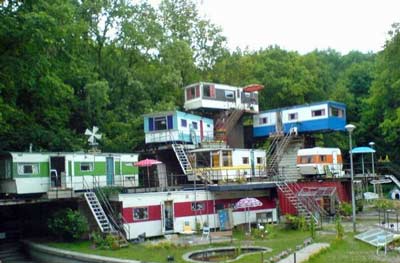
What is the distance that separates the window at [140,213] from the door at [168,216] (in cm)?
110

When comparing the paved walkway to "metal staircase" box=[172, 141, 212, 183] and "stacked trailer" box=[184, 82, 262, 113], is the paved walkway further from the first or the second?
"stacked trailer" box=[184, 82, 262, 113]

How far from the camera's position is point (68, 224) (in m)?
26.1

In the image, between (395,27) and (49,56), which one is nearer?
(49,56)

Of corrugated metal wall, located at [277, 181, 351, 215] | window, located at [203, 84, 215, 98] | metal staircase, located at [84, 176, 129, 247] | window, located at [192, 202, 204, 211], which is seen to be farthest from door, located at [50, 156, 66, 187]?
window, located at [203, 84, 215, 98]

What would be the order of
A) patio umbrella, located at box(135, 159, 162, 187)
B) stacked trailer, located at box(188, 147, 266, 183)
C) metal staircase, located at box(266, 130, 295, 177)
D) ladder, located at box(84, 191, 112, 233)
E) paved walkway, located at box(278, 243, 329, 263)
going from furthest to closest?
metal staircase, located at box(266, 130, 295, 177), stacked trailer, located at box(188, 147, 266, 183), patio umbrella, located at box(135, 159, 162, 187), ladder, located at box(84, 191, 112, 233), paved walkway, located at box(278, 243, 329, 263)

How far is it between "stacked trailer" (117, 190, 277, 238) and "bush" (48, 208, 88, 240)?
2.41 m

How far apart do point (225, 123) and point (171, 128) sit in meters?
8.11

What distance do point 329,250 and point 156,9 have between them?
112ft

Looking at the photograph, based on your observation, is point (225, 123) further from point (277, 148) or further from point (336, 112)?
point (336, 112)

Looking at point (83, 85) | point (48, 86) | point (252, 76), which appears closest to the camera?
point (48, 86)

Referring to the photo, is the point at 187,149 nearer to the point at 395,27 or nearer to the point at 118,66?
the point at 118,66

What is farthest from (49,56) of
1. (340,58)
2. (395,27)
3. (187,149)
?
(340,58)

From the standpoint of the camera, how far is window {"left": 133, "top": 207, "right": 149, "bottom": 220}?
88.5ft

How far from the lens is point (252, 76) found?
187 feet
